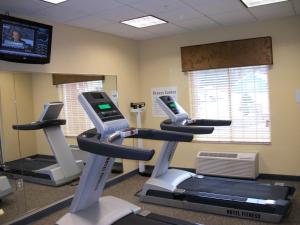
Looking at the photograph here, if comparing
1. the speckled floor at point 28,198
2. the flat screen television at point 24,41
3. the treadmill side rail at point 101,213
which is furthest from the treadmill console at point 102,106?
the speckled floor at point 28,198

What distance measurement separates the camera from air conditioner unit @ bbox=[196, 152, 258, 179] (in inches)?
195

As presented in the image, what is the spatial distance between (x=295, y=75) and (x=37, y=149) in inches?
154

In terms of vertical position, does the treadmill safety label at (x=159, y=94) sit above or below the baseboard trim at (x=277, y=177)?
above

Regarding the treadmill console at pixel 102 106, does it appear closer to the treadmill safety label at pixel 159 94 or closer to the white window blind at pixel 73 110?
the white window blind at pixel 73 110

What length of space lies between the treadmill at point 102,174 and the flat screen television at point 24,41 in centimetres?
122

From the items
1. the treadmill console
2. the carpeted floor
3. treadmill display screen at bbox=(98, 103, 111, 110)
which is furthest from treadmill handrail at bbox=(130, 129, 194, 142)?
the carpeted floor

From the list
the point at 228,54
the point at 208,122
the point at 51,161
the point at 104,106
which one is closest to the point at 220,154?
the point at 208,122

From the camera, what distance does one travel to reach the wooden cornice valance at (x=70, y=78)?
4420 mm

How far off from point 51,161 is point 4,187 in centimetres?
92

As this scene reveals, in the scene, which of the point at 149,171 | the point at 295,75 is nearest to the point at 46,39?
the point at 149,171

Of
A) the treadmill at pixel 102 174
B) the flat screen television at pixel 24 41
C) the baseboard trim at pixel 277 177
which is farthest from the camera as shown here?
the baseboard trim at pixel 277 177

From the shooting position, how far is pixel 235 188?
4.02m

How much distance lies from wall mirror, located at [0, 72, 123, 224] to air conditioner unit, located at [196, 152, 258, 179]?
59.3 inches

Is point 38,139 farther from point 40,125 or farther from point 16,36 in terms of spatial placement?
point 16,36
